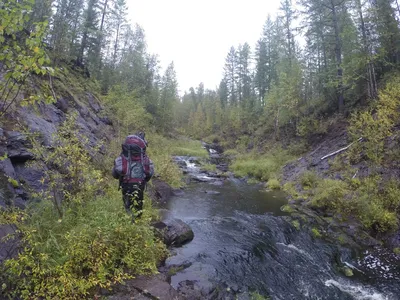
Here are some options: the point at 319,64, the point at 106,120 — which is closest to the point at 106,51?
the point at 106,120

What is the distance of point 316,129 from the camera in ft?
72.2

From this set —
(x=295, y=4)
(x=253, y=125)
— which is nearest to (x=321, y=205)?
(x=295, y=4)

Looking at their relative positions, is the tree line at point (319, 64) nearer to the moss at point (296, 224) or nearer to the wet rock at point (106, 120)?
the moss at point (296, 224)

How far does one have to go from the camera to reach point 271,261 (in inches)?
295

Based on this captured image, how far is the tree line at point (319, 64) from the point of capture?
61.0 ft

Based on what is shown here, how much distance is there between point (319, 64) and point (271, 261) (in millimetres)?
30991

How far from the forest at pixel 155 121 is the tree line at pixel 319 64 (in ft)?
0.51

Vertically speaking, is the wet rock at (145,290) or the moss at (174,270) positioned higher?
the wet rock at (145,290)

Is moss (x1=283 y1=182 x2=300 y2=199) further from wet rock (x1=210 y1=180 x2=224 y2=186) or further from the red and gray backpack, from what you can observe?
the red and gray backpack

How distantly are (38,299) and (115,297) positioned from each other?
1045mm

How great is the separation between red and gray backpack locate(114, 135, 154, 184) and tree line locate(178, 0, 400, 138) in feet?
54.3

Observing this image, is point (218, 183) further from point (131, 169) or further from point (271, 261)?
point (131, 169)

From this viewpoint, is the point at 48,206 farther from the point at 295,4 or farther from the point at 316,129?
the point at 295,4

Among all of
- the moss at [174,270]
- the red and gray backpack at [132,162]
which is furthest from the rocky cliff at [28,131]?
the moss at [174,270]
